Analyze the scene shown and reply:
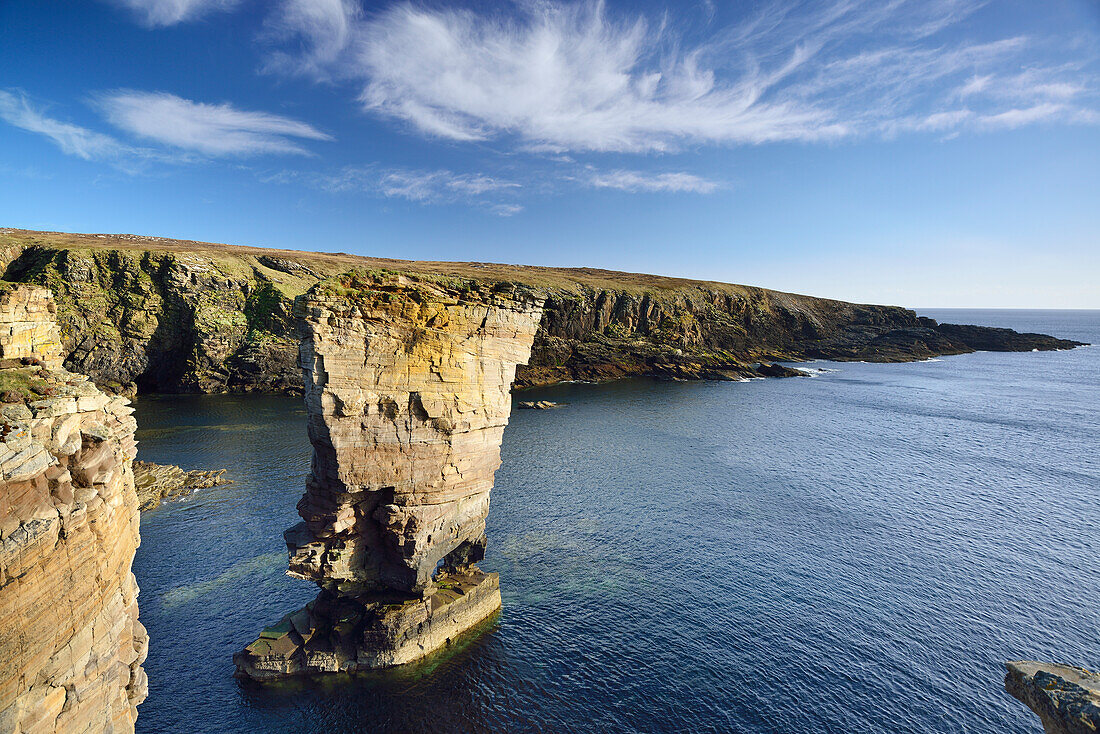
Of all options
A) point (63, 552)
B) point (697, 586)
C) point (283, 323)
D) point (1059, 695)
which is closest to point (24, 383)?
point (63, 552)

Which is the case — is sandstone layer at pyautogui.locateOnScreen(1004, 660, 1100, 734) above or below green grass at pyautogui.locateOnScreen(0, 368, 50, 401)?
below

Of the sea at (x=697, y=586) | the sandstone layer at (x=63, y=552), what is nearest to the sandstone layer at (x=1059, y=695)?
the sea at (x=697, y=586)

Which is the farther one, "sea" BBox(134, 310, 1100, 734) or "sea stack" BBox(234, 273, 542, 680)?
"sea stack" BBox(234, 273, 542, 680)

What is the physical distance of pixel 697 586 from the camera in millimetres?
28750

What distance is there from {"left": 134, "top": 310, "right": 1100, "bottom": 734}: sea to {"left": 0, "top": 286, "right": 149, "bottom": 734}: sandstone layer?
40.3 ft

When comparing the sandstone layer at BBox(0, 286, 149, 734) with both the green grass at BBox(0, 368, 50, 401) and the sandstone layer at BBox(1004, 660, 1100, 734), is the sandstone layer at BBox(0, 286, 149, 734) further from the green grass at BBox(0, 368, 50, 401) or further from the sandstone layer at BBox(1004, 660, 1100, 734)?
the sandstone layer at BBox(1004, 660, 1100, 734)

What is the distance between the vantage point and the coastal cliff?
75812mm

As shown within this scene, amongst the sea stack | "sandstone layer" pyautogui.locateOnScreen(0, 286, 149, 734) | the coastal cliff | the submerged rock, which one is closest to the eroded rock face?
"sandstone layer" pyautogui.locateOnScreen(0, 286, 149, 734)

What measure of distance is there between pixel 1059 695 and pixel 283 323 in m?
92.9

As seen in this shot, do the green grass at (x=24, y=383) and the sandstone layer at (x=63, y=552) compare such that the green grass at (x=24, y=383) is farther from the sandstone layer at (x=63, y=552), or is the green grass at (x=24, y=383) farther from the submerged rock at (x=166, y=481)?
the submerged rock at (x=166, y=481)

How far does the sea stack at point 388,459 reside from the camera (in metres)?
21.0

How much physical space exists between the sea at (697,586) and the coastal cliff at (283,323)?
23.0 m

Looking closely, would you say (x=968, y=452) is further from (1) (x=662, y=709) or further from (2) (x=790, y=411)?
(1) (x=662, y=709)

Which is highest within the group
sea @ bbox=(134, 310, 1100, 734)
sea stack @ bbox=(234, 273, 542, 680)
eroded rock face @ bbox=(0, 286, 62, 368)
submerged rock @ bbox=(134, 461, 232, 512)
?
eroded rock face @ bbox=(0, 286, 62, 368)
